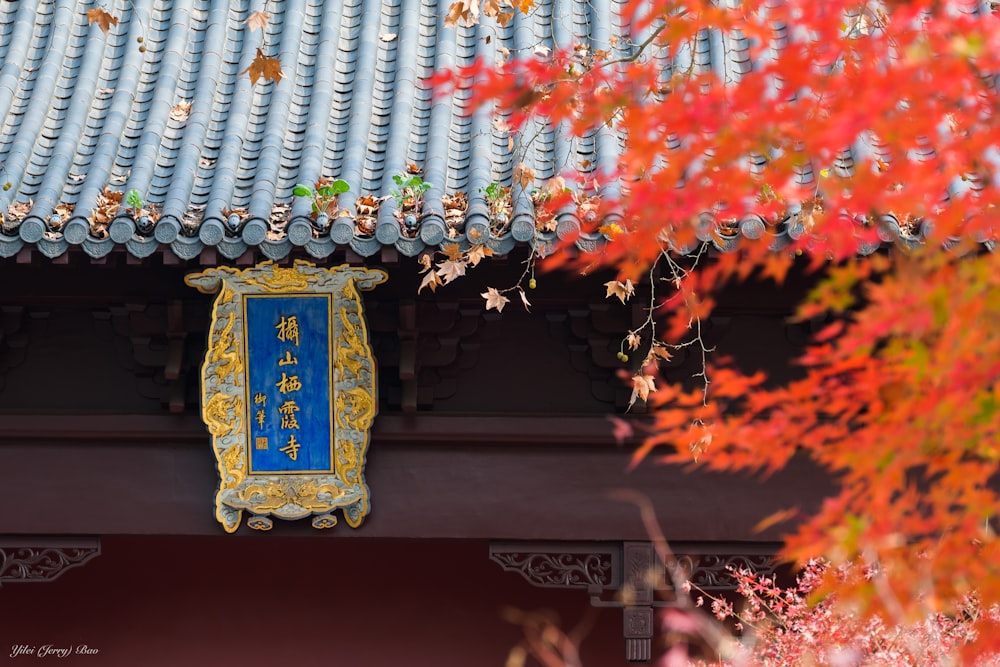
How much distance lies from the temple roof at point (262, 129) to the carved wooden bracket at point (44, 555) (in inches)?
A: 60.4

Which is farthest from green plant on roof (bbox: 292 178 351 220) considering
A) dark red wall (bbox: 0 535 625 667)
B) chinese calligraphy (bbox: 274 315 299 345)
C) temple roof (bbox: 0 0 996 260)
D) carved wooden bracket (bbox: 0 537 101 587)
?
dark red wall (bbox: 0 535 625 667)

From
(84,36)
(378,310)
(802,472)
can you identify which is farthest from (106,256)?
(802,472)

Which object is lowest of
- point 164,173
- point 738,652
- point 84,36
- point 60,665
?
point 60,665

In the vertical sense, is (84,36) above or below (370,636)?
above

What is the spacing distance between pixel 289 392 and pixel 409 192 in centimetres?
105

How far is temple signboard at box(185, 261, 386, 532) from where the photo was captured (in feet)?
16.5

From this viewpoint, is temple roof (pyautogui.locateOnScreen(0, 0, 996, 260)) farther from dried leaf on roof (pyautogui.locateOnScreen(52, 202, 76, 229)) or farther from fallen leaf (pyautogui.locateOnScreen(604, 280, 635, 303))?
fallen leaf (pyautogui.locateOnScreen(604, 280, 635, 303))

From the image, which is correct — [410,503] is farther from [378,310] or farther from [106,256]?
[106,256]

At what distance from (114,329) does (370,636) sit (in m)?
2.00

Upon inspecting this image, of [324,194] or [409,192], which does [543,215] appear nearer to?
[409,192]

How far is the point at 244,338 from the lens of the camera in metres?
5.09

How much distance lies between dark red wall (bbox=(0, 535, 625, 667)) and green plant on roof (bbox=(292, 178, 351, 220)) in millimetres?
2066

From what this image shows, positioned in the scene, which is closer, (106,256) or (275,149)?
(106,256)

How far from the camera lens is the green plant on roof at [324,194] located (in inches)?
179
